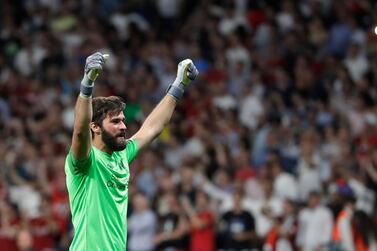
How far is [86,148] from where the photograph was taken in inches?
277

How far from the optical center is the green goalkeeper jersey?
7.29 meters

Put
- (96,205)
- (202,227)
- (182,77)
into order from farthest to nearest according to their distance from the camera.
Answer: (202,227) → (182,77) → (96,205)

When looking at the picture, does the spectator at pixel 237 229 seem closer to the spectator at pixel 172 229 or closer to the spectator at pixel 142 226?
the spectator at pixel 172 229

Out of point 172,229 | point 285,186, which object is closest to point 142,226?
point 172,229

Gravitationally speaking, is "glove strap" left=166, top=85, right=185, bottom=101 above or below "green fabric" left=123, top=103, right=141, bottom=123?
below

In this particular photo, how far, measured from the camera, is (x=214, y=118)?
1641 centimetres

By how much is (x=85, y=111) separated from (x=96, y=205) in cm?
73

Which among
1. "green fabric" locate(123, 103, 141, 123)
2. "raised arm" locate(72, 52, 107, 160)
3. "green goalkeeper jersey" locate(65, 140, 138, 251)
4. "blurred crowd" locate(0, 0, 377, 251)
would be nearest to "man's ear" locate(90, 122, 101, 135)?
"green goalkeeper jersey" locate(65, 140, 138, 251)

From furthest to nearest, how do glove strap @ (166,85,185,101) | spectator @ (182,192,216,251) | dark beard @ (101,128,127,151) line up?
spectator @ (182,192,216,251), glove strap @ (166,85,185,101), dark beard @ (101,128,127,151)

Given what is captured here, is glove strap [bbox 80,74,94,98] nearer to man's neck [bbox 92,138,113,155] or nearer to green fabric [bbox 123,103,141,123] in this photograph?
man's neck [bbox 92,138,113,155]

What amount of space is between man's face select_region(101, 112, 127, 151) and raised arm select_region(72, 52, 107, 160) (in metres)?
0.39

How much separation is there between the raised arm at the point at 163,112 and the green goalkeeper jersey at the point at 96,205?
84 cm

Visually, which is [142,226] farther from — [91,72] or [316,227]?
[91,72]

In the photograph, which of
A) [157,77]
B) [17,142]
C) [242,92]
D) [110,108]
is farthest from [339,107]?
[110,108]
